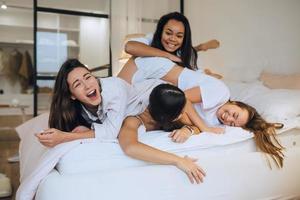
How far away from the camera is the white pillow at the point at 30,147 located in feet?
3.97

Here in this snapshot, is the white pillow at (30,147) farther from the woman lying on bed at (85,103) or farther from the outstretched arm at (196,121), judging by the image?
the outstretched arm at (196,121)

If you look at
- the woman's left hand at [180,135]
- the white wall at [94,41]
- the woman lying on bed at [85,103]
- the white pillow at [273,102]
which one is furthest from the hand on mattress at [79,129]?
the white wall at [94,41]

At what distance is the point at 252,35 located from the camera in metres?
2.04

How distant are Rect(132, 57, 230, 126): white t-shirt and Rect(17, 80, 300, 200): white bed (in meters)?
0.14

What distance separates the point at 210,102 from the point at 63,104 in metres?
0.62

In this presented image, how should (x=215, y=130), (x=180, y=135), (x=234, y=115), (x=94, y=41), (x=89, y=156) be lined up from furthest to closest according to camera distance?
(x=94, y=41), (x=234, y=115), (x=215, y=130), (x=180, y=135), (x=89, y=156)

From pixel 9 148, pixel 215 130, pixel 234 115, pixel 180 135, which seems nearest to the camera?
pixel 180 135

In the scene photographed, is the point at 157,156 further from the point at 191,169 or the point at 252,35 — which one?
the point at 252,35

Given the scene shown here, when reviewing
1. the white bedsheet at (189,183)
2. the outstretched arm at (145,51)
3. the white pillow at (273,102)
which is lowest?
the white bedsheet at (189,183)

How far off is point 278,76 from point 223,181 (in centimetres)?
103

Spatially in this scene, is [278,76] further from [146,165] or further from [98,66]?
[98,66]

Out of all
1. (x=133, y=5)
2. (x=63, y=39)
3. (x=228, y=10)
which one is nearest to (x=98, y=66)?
(x=63, y=39)

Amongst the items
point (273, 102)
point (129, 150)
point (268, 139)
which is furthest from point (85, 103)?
point (273, 102)

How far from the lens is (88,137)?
1.08 m
